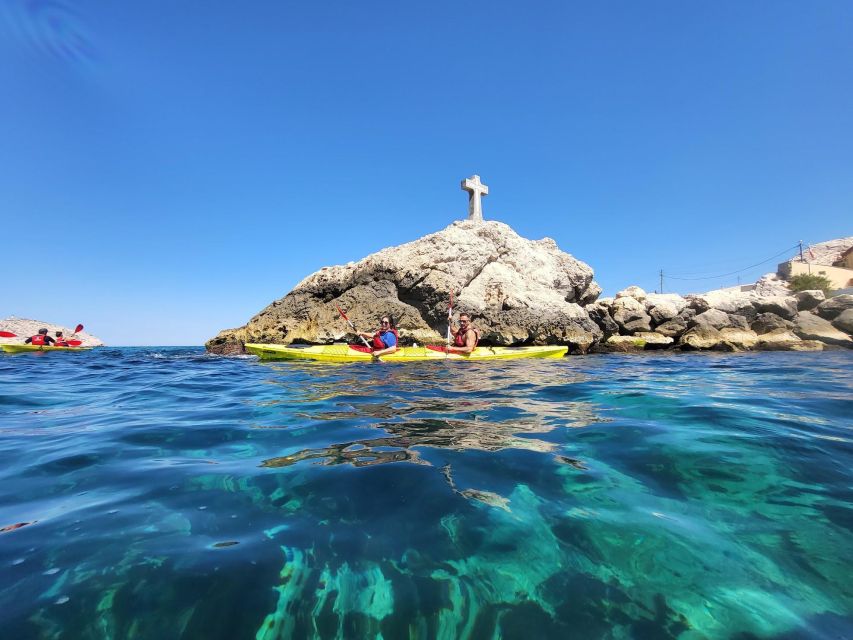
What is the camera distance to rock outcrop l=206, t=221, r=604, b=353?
1684 cm

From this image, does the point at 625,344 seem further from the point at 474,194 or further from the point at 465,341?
the point at 474,194

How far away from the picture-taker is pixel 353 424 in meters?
4.00

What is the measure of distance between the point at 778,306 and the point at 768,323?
48.7 inches

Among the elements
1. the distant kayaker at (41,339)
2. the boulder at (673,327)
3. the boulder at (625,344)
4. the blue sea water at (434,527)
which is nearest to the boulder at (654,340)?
the boulder at (625,344)

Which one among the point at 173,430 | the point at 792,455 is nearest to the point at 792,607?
the point at 792,455

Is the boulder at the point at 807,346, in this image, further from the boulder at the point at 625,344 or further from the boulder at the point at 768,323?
the boulder at the point at 625,344

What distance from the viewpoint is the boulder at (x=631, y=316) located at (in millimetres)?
18484

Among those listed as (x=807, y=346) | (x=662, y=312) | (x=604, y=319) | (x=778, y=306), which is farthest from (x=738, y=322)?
(x=604, y=319)

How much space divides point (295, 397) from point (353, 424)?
1990mm

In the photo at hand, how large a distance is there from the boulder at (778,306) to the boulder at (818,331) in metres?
0.37

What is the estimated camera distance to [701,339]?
1706 cm

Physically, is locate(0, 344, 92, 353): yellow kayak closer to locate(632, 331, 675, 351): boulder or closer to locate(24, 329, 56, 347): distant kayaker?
locate(24, 329, 56, 347): distant kayaker

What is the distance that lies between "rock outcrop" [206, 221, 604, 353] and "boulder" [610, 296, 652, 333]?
167 centimetres

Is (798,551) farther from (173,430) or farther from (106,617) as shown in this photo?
(173,430)
